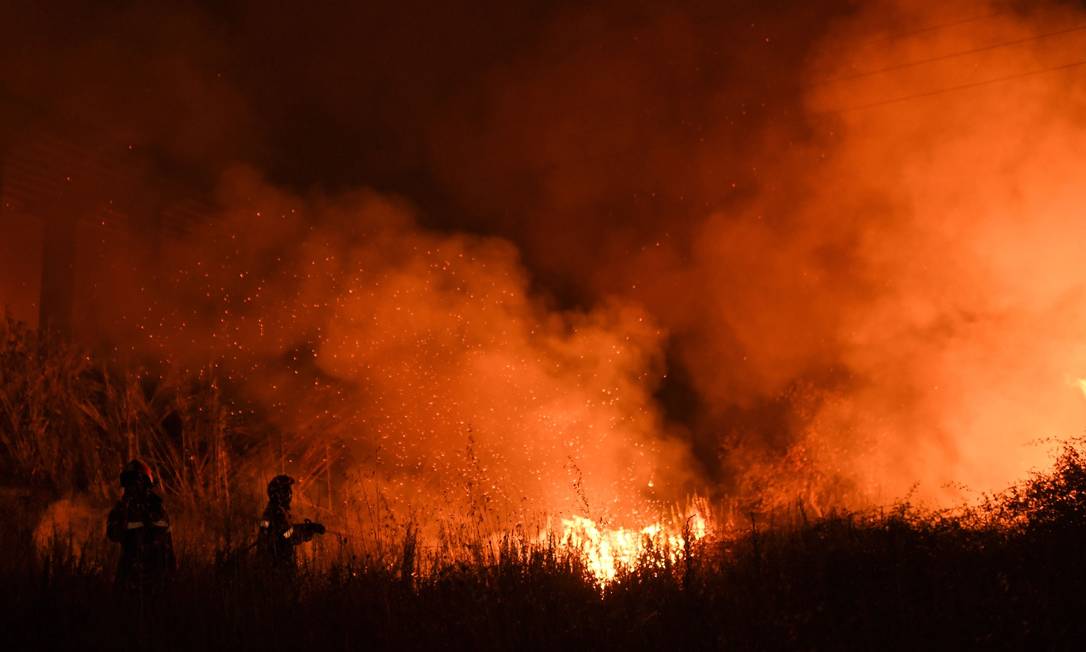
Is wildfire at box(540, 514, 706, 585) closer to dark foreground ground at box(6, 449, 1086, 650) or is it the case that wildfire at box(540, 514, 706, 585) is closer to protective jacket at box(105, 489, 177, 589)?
dark foreground ground at box(6, 449, 1086, 650)

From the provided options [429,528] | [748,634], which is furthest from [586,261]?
[748,634]

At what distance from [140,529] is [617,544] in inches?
127

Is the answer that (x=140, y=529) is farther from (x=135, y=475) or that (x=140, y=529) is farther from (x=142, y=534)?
(x=135, y=475)

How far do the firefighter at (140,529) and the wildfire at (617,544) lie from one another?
96.5 inches

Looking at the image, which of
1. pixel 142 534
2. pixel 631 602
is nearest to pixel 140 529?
pixel 142 534

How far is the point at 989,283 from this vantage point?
884 cm

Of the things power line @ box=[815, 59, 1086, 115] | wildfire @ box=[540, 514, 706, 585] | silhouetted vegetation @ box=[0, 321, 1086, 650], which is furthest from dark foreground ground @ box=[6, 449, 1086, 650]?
power line @ box=[815, 59, 1086, 115]

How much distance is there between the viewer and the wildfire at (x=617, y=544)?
5.17m

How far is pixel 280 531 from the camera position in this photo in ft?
18.0

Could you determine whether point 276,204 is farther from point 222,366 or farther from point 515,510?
point 515,510

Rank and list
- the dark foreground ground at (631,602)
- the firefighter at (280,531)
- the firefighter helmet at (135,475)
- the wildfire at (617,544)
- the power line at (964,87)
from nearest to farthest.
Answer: the dark foreground ground at (631,602)
the firefighter at (280,531)
the wildfire at (617,544)
the firefighter helmet at (135,475)
the power line at (964,87)

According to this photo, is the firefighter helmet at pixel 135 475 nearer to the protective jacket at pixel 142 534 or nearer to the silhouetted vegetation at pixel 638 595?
the protective jacket at pixel 142 534

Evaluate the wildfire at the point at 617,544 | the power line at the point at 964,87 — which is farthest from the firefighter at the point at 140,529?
the power line at the point at 964,87

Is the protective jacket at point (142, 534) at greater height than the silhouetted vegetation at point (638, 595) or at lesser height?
greater
